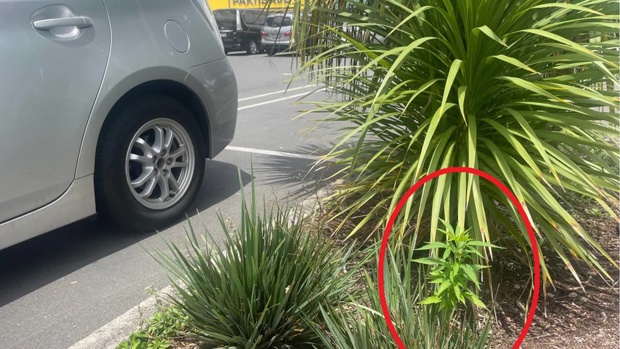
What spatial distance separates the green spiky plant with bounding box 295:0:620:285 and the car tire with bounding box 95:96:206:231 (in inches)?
53.0

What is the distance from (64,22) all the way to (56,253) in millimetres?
1473

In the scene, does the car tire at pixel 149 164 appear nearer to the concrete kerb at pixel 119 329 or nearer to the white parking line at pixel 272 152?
the concrete kerb at pixel 119 329

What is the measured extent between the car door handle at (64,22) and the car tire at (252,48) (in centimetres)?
1997

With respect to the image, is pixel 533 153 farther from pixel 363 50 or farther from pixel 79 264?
pixel 79 264

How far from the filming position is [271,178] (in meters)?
5.41

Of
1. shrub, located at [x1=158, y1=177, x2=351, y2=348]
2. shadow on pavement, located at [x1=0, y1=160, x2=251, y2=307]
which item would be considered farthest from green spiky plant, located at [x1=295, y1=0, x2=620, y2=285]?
shadow on pavement, located at [x1=0, y1=160, x2=251, y2=307]

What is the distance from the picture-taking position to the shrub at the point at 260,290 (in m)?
2.39

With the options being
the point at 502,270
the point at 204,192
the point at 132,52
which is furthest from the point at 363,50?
the point at 204,192

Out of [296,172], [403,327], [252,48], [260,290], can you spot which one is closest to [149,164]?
[296,172]

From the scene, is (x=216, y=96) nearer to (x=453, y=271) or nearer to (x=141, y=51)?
(x=141, y=51)

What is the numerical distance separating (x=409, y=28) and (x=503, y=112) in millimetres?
632

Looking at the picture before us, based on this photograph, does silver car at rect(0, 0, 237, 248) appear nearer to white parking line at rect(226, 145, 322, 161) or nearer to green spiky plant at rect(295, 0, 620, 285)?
green spiky plant at rect(295, 0, 620, 285)

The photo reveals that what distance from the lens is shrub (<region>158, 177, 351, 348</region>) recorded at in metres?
2.39

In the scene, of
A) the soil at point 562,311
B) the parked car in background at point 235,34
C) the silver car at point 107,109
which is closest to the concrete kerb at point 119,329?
the silver car at point 107,109
